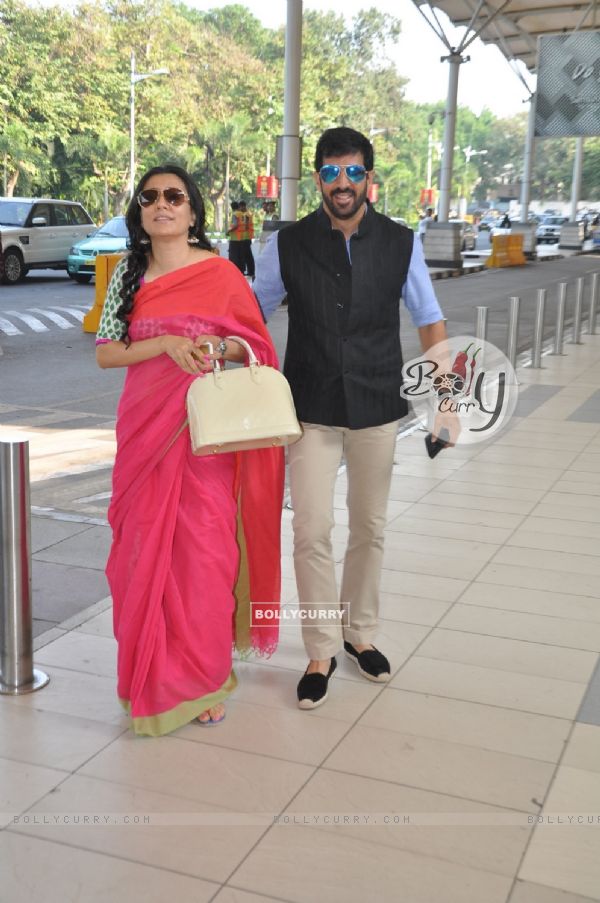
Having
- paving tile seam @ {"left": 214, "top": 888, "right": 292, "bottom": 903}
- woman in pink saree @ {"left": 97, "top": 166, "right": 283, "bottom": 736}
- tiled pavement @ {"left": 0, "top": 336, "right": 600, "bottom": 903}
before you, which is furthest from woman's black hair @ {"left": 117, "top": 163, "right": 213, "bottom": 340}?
paving tile seam @ {"left": 214, "top": 888, "right": 292, "bottom": 903}

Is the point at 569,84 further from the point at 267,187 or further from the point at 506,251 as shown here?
the point at 267,187

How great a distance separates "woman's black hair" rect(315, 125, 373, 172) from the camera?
3820mm

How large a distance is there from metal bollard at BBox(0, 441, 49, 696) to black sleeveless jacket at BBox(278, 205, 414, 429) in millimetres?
1003

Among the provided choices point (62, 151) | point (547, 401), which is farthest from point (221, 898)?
point (62, 151)

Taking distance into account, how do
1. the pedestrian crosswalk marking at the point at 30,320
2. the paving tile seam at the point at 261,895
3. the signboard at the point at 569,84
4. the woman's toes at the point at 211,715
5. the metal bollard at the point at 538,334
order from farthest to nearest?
the signboard at the point at 569,84, the pedestrian crosswalk marking at the point at 30,320, the metal bollard at the point at 538,334, the woman's toes at the point at 211,715, the paving tile seam at the point at 261,895

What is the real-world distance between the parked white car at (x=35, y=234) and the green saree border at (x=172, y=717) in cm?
1889

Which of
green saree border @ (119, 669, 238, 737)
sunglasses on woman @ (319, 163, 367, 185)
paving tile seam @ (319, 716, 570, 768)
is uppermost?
sunglasses on woman @ (319, 163, 367, 185)

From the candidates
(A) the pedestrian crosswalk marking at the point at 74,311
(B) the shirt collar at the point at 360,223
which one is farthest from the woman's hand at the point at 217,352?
(A) the pedestrian crosswalk marking at the point at 74,311

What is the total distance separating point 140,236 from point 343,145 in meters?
0.76

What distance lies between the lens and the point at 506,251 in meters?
34.3

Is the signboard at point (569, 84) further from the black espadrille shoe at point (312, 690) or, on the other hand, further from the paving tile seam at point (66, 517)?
the black espadrille shoe at point (312, 690)

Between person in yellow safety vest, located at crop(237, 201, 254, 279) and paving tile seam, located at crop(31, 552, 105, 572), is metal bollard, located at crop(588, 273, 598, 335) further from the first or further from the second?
paving tile seam, located at crop(31, 552, 105, 572)

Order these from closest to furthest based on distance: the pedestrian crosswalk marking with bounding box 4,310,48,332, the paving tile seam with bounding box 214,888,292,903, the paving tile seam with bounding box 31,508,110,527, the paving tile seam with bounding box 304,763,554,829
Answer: the paving tile seam with bounding box 214,888,292,903, the paving tile seam with bounding box 304,763,554,829, the paving tile seam with bounding box 31,508,110,527, the pedestrian crosswalk marking with bounding box 4,310,48,332

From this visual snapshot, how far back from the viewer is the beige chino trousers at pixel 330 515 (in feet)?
13.0
